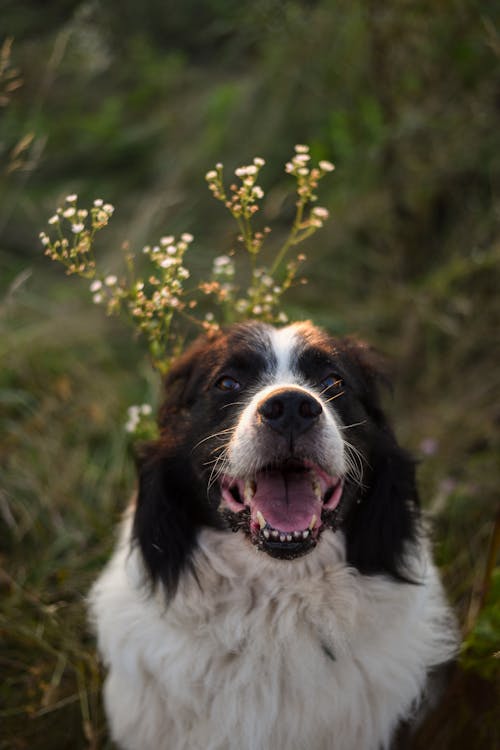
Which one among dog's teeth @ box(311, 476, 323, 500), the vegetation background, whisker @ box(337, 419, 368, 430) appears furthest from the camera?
the vegetation background

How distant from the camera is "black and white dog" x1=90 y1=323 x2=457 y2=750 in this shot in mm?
2312

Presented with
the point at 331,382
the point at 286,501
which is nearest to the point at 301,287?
the point at 331,382

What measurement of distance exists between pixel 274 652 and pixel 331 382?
0.89 m

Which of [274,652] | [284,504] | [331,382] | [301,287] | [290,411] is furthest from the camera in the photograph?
[301,287]

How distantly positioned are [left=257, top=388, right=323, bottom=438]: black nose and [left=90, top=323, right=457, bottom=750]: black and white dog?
111 mm

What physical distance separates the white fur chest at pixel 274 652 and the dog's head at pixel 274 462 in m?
0.10

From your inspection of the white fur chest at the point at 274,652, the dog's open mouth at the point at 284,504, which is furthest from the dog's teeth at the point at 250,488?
the white fur chest at the point at 274,652

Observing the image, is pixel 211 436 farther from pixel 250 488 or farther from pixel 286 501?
pixel 286 501

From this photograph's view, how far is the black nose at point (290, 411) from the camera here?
6.77 feet

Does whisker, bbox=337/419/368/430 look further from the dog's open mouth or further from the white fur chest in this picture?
the white fur chest

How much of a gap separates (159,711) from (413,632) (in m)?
0.90

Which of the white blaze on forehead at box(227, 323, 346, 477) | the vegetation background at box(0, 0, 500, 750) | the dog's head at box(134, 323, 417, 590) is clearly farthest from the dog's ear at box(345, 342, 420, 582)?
the vegetation background at box(0, 0, 500, 750)

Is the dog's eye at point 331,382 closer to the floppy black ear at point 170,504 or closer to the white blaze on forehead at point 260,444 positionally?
the white blaze on forehead at point 260,444

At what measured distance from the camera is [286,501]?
7.25 feet
